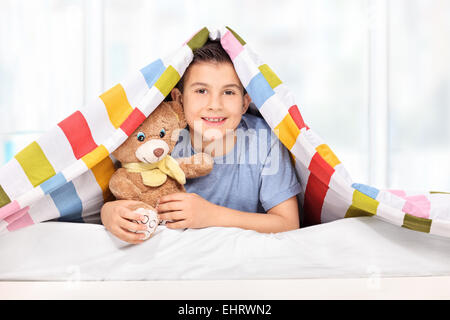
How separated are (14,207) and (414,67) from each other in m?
1.85

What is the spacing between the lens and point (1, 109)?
172 centimetres

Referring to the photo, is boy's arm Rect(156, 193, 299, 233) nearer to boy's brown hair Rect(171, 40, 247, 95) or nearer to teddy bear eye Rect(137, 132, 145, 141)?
teddy bear eye Rect(137, 132, 145, 141)

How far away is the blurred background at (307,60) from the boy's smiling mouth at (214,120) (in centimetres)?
100

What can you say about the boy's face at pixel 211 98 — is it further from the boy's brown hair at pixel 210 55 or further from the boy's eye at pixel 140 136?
the boy's eye at pixel 140 136

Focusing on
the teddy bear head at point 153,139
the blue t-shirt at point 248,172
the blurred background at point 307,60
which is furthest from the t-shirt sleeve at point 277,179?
the blurred background at point 307,60

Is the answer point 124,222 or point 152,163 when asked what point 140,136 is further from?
point 124,222

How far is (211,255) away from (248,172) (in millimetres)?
293

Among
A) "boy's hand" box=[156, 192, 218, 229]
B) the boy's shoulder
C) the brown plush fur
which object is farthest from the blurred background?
"boy's hand" box=[156, 192, 218, 229]

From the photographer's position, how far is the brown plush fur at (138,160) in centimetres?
74

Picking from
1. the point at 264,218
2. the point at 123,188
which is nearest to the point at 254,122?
the point at 264,218

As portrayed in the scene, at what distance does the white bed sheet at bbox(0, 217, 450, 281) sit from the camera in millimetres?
641

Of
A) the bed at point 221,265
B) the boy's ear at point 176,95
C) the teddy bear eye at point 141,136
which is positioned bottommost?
the bed at point 221,265

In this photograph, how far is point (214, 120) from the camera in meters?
0.84

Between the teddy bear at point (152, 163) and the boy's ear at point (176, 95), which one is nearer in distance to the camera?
the teddy bear at point (152, 163)
